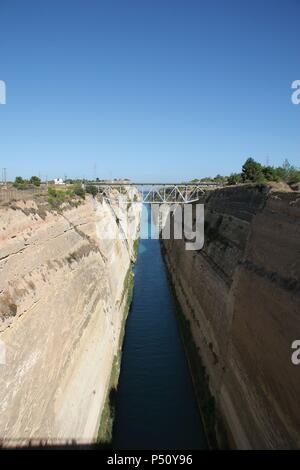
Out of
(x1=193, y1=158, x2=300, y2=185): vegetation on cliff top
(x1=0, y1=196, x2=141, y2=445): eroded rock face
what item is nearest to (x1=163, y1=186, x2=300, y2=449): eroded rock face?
(x1=0, y1=196, x2=141, y2=445): eroded rock face

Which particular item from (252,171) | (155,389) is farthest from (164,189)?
(155,389)

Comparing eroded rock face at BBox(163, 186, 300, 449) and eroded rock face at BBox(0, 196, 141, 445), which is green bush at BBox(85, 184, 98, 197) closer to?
eroded rock face at BBox(0, 196, 141, 445)

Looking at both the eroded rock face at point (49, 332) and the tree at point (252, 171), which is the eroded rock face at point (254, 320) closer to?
the eroded rock face at point (49, 332)

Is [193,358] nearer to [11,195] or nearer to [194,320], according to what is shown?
[194,320]

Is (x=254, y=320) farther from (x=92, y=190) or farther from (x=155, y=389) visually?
(x=92, y=190)

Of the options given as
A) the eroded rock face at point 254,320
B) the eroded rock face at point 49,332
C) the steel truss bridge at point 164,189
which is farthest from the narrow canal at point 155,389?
the steel truss bridge at point 164,189
